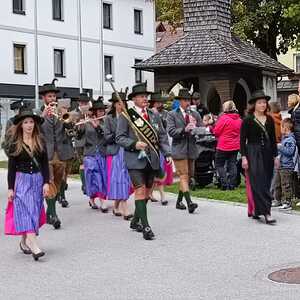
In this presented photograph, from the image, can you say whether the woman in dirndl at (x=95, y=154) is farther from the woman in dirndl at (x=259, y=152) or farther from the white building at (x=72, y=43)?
the white building at (x=72, y=43)

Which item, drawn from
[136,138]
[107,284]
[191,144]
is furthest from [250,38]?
[107,284]

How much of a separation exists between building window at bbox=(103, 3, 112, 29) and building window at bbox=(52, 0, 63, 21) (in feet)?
12.4

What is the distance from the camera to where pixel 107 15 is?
151 feet

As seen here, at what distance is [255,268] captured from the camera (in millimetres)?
7809

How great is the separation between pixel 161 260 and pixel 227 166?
7.00 m

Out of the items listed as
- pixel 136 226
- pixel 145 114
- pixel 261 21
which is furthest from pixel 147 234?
pixel 261 21

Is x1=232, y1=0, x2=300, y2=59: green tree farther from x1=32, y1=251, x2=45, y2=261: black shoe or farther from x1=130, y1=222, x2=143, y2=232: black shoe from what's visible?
x1=32, y1=251, x2=45, y2=261: black shoe

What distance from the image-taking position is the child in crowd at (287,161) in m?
12.0

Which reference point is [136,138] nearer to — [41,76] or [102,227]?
[102,227]

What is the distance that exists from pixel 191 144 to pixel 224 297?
5.75m

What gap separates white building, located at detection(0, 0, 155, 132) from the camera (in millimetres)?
39000

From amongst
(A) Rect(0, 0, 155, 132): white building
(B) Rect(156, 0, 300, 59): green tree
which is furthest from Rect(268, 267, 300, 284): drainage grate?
(A) Rect(0, 0, 155, 132): white building

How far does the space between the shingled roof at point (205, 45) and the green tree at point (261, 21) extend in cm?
1378

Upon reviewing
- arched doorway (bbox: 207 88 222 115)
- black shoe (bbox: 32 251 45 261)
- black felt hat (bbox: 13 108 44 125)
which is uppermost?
arched doorway (bbox: 207 88 222 115)
